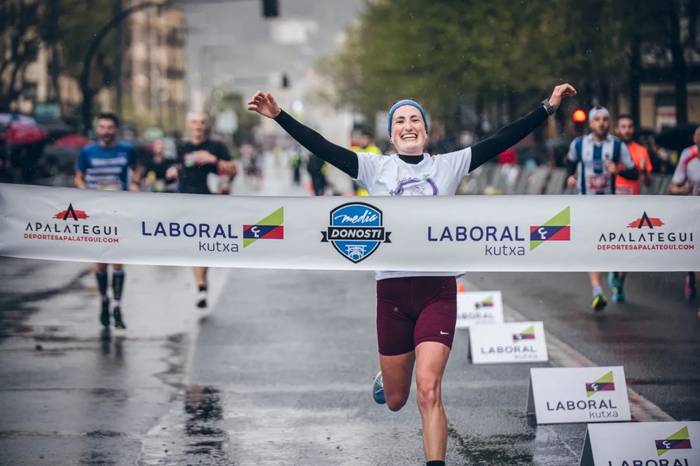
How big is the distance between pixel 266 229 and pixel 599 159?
22.4 ft

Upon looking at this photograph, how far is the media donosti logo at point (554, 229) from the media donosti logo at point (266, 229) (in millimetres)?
1338

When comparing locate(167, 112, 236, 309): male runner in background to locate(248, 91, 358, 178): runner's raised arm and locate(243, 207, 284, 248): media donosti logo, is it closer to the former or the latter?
locate(243, 207, 284, 248): media donosti logo

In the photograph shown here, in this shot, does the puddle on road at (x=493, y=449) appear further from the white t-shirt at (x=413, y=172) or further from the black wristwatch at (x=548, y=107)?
the black wristwatch at (x=548, y=107)

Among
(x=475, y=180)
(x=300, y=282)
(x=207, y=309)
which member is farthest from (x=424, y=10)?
(x=207, y=309)

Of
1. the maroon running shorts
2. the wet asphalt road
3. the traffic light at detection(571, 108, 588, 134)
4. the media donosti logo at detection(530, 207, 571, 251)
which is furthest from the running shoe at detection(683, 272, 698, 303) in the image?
the maroon running shorts

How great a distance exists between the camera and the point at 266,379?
10180 mm

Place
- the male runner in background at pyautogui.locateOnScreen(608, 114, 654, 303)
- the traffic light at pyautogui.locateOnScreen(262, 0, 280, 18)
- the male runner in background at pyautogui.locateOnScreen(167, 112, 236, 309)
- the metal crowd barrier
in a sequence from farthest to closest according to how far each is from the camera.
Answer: the traffic light at pyautogui.locateOnScreen(262, 0, 280, 18) < the metal crowd barrier < the male runner in background at pyautogui.locateOnScreen(608, 114, 654, 303) < the male runner in background at pyautogui.locateOnScreen(167, 112, 236, 309)

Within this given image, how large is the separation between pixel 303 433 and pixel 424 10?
125ft

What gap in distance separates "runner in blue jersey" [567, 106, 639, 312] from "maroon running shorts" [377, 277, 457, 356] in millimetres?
7123

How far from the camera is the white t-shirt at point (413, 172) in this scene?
23.1ft

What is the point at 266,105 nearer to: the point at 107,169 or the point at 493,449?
the point at 493,449

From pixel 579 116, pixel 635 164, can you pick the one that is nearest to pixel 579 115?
pixel 579 116

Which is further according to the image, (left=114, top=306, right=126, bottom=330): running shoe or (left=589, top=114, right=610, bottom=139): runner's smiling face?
(left=589, top=114, right=610, bottom=139): runner's smiling face

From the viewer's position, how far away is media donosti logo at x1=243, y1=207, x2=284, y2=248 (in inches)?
303
